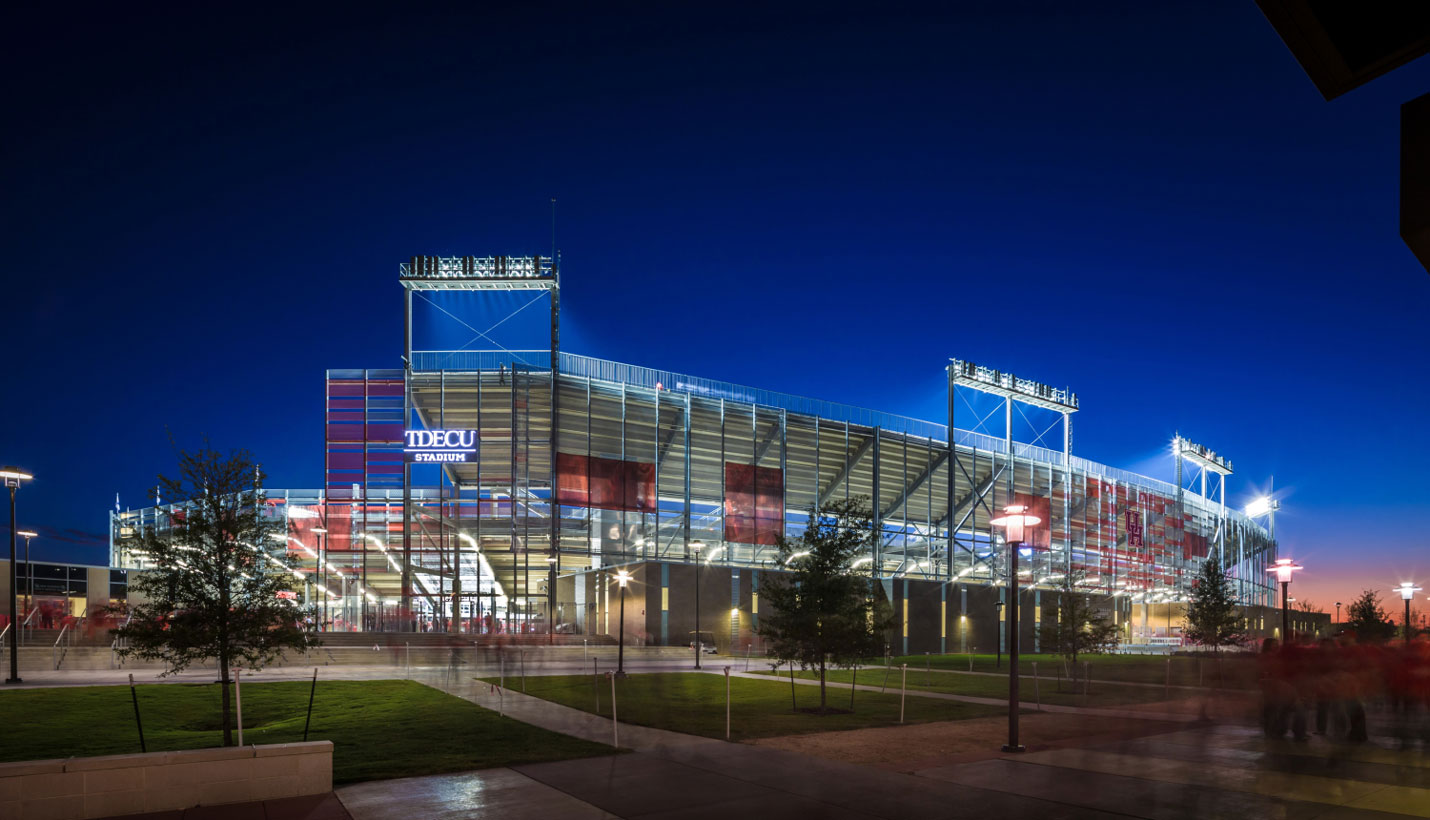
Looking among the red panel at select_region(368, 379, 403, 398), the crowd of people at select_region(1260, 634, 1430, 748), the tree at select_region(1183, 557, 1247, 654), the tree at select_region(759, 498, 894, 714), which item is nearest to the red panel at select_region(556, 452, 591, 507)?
the red panel at select_region(368, 379, 403, 398)

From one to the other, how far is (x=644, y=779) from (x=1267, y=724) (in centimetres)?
1253

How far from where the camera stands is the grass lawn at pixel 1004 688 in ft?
87.7

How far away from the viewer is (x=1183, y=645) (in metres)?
91.6

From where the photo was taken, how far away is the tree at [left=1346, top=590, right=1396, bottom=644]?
41547 mm

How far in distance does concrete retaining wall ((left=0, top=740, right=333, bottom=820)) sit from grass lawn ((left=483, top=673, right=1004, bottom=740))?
8285 mm

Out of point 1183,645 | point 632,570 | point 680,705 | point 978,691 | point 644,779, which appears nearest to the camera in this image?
point 644,779

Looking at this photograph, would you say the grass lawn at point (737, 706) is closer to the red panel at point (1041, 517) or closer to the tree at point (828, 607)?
the tree at point (828, 607)

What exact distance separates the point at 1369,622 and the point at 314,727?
47126 mm

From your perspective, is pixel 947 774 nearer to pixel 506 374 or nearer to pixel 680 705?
pixel 680 705

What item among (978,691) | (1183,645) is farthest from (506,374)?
(1183,645)

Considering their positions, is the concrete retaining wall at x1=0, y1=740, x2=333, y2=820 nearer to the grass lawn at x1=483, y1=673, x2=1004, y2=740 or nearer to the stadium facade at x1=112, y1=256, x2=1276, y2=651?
the grass lawn at x1=483, y1=673, x2=1004, y2=740

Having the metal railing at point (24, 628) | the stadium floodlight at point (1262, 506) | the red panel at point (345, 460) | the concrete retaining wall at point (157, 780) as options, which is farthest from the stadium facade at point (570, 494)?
the stadium floodlight at point (1262, 506)

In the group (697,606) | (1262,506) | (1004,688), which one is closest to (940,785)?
(1004,688)

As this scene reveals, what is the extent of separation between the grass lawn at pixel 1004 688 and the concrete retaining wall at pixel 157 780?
18.7 m
